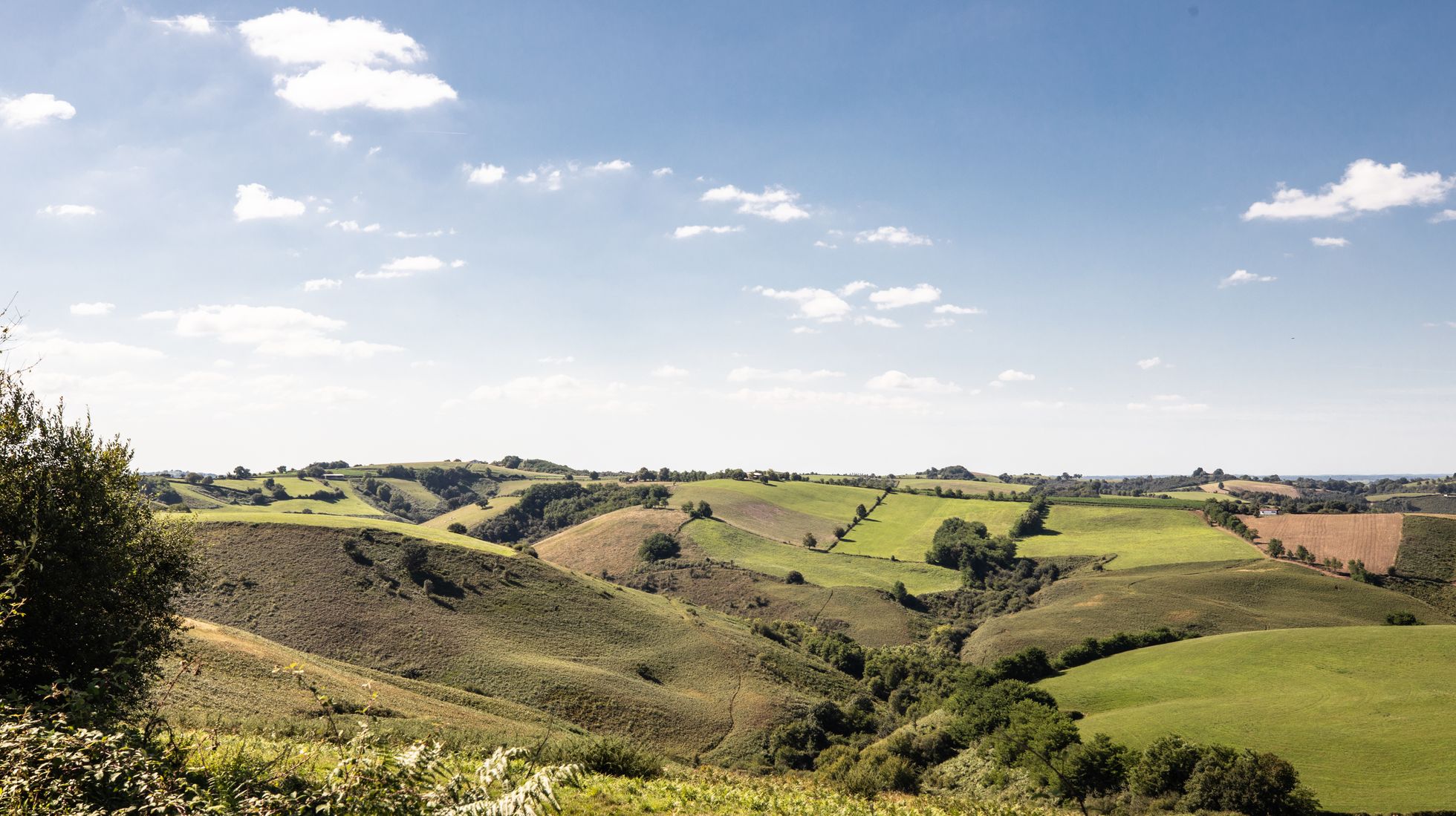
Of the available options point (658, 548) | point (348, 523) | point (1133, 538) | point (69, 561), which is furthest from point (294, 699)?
point (1133, 538)

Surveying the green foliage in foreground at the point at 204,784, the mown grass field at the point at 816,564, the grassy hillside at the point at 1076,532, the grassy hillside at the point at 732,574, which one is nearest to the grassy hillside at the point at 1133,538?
the grassy hillside at the point at 1076,532

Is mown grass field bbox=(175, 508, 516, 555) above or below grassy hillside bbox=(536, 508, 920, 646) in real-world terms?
above

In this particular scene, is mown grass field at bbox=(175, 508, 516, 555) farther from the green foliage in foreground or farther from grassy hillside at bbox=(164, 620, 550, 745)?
the green foliage in foreground

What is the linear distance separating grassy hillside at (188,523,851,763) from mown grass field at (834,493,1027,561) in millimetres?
63135

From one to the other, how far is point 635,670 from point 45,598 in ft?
202

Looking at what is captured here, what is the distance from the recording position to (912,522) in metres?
170

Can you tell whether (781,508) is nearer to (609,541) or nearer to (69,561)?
(609,541)

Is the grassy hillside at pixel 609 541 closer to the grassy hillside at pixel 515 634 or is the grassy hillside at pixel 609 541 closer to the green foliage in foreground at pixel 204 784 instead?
the grassy hillside at pixel 515 634

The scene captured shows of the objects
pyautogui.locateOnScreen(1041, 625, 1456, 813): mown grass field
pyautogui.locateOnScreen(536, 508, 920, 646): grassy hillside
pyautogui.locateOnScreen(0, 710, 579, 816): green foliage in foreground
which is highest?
pyautogui.locateOnScreen(0, 710, 579, 816): green foliage in foreground

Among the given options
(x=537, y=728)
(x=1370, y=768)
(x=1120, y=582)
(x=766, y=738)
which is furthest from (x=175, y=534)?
(x=1120, y=582)

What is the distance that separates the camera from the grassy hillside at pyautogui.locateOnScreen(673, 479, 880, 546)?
164375mm

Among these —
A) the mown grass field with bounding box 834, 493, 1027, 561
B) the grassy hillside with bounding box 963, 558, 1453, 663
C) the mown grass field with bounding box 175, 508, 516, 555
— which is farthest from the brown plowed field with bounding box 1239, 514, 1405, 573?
the mown grass field with bounding box 175, 508, 516, 555

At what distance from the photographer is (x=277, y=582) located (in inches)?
3007

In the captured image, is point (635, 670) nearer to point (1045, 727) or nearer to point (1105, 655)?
point (1045, 727)
